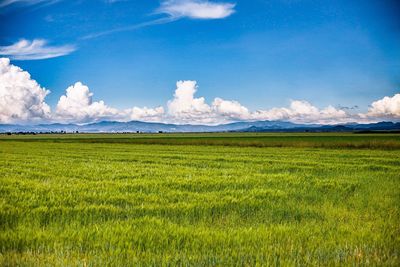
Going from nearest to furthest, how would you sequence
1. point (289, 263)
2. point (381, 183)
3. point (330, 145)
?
point (289, 263)
point (381, 183)
point (330, 145)

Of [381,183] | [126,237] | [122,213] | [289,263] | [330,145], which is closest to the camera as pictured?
[289,263]

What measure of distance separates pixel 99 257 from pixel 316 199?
8938 mm

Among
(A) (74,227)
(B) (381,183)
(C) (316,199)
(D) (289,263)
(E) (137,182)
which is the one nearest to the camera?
(D) (289,263)

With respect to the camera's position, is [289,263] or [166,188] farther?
[166,188]

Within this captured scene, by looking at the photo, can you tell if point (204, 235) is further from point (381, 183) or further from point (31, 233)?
point (381, 183)

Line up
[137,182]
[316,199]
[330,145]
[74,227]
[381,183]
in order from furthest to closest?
[330,145], [381,183], [137,182], [316,199], [74,227]

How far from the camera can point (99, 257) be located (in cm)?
632

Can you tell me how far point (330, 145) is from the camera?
212ft

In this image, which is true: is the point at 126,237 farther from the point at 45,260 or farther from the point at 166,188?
the point at 166,188

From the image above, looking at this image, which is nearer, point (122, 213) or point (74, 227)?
point (74, 227)

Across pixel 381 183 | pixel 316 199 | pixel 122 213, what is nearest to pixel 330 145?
pixel 381 183

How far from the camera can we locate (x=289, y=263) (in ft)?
20.3

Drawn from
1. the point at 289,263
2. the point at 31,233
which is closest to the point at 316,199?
the point at 289,263

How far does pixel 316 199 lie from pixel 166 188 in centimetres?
541
